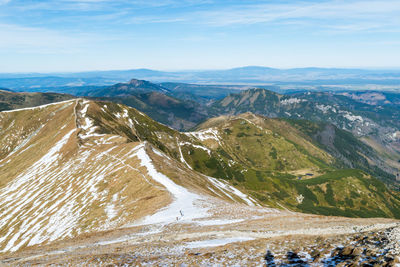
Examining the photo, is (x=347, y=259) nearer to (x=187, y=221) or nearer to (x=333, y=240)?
(x=333, y=240)

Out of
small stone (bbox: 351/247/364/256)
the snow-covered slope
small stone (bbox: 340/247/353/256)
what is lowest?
the snow-covered slope

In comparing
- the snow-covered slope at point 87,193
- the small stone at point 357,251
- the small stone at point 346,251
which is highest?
the small stone at point 357,251

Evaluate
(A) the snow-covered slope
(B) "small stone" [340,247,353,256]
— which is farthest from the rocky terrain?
(A) the snow-covered slope

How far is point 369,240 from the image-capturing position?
2247 cm

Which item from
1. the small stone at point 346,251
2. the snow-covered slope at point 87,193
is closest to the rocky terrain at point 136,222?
the small stone at point 346,251

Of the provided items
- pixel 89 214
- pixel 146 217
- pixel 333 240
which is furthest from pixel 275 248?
pixel 89 214

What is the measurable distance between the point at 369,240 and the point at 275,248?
8.36 metres

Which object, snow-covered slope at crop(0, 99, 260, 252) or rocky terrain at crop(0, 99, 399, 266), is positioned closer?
rocky terrain at crop(0, 99, 399, 266)

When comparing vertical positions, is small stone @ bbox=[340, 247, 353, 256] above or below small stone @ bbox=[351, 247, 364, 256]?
below

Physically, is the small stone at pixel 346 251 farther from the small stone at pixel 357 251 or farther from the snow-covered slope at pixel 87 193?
the snow-covered slope at pixel 87 193

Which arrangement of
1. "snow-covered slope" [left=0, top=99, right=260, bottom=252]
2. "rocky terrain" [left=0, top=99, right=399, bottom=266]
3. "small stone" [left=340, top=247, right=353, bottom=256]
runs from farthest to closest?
1. "snow-covered slope" [left=0, top=99, right=260, bottom=252]
2. "rocky terrain" [left=0, top=99, right=399, bottom=266]
3. "small stone" [left=340, top=247, right=353, bottom=256]

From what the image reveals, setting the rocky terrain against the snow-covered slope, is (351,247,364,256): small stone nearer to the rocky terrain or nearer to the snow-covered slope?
the rocky terrain

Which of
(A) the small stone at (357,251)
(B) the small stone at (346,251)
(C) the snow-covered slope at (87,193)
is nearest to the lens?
(A) the small stone at (357,251)

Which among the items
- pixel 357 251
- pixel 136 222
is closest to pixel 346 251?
pixel 357 251
